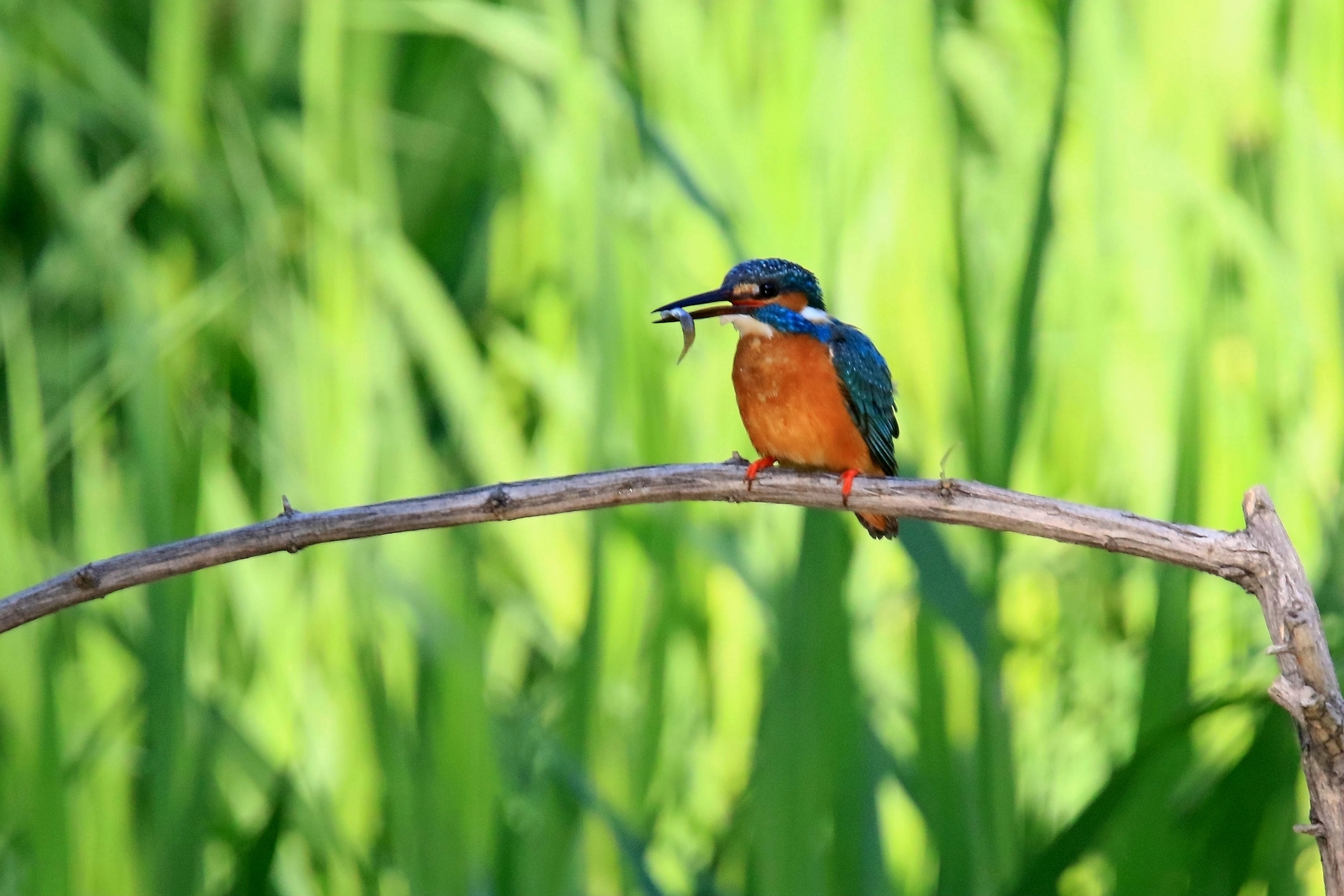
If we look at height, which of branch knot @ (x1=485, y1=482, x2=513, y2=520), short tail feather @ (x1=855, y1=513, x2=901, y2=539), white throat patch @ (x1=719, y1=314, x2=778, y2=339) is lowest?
short tail feather @ (x1=855, y1=513, x2=901, y2=539)

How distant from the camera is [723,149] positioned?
2814 mm

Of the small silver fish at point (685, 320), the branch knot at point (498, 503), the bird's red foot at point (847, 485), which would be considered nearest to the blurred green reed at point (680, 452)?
the bird's red foot at point (847, 485)

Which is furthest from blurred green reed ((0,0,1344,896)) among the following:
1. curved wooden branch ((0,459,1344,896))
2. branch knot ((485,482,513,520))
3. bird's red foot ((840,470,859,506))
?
branch knot ((485,482,513,520))

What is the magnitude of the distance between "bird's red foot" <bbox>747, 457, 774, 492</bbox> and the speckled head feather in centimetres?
28

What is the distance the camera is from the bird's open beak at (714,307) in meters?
1.91

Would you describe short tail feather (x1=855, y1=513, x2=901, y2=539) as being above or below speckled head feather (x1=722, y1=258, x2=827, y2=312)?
below

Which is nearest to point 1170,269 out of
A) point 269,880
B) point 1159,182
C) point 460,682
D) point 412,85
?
point 1159,182

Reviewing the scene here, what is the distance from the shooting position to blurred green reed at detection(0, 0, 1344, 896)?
211cm

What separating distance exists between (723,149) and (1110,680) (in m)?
1.37

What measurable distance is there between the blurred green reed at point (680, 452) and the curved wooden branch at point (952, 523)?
517 millimetres

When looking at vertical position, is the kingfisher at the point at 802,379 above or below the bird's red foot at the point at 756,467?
above

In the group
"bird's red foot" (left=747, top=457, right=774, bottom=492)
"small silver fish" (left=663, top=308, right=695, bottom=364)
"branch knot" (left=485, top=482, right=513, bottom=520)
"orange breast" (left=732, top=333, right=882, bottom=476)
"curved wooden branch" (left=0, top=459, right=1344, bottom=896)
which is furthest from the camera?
"orange breast" (left=732, top=333, right=882, bottom=476)

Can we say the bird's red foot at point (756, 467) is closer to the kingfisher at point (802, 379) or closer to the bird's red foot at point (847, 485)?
the kingfisher at point (802, 379)

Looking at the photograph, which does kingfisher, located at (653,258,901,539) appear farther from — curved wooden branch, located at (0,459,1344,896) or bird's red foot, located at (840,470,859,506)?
curved wooden branch, located at (0,459,1344,896)
